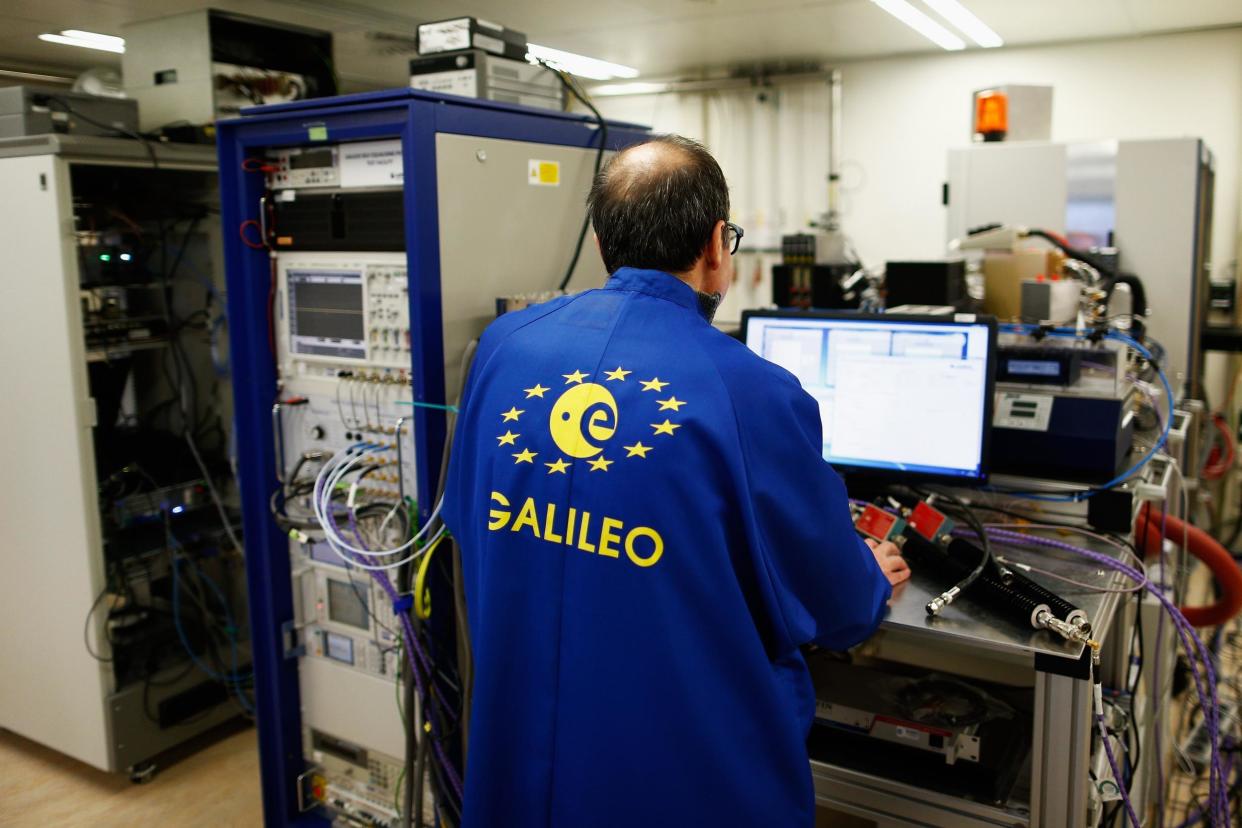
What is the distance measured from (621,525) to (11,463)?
8.17ft

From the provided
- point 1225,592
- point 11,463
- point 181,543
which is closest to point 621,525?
point 1225,592

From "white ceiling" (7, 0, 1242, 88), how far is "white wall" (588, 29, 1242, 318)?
18cm

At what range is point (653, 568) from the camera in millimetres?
1245

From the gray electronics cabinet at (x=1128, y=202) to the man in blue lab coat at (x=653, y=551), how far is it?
2.74 m

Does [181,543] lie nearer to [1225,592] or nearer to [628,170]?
[628,170]

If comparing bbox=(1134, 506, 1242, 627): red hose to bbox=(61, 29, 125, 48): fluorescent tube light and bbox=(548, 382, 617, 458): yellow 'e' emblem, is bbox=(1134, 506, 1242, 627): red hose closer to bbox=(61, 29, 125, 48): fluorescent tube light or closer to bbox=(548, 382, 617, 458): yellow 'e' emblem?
bbox=(548, 382, 617, 458): yellow 'e' emblem

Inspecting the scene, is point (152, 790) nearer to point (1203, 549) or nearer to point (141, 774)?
point (141, 774)

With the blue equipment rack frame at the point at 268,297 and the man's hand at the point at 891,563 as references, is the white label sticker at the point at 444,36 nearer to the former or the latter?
the blue equipment rack frame at the point at 268,297

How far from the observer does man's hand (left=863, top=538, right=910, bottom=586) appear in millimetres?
1659

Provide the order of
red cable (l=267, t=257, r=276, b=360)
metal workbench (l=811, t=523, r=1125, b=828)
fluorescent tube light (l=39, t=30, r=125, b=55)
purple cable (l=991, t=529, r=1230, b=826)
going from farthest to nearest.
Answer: fluorescent tube light (l=39, t=30, r=125, b=55)
red cable (l=267, t=257, r=276, b=360)
purple cable (l=991, t=529, r=1230, b=826)
metal workbench (l=811, t=523, r=1125, b=828)

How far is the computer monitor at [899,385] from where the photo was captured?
6.34 feet

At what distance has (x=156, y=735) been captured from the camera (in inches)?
117

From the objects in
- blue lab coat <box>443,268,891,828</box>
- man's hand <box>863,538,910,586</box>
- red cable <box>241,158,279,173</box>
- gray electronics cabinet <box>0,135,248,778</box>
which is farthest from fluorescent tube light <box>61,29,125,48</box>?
man's hand <box>863,538,910,586</box>

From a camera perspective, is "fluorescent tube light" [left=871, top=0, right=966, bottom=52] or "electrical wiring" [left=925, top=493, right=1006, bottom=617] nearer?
"electrical wiring" [left=925, top=493, right=1006, bottom=617]
